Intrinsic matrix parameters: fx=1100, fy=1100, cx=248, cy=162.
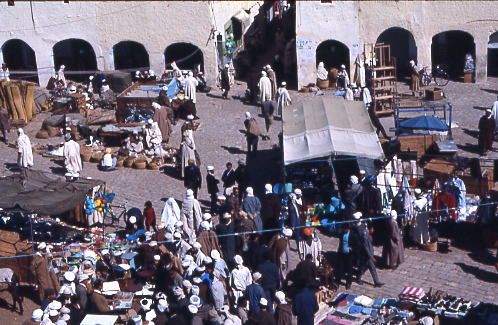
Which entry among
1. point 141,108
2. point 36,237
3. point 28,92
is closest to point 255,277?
point 36,237

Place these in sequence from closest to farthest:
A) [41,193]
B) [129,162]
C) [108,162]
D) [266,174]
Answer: [41,193], [266,174], [108,162], [129,162]

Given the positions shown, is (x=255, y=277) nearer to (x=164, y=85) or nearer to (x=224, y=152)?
(x=224, y=152)

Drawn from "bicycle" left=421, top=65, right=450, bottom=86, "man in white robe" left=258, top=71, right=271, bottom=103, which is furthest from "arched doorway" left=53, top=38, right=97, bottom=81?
"bicycle" left=421, top=65, right=450, bottom=86

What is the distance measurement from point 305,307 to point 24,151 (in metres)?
11.4

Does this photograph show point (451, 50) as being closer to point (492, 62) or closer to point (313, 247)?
point (492, 62)

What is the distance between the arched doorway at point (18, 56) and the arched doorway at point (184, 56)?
14.7 ft

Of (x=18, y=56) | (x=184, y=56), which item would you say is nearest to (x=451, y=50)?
(x=184, y=56)

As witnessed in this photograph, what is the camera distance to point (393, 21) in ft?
111

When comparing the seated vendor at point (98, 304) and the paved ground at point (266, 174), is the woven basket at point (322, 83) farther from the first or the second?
the seated vendor at point (98, 304)

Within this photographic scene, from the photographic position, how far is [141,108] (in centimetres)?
3042

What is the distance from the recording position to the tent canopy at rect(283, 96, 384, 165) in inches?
920

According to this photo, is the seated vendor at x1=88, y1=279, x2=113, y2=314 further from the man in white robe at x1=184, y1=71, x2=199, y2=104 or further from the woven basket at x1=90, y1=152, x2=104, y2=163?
the man in white robe at x1=184, y1=71, x2=199, y2=104

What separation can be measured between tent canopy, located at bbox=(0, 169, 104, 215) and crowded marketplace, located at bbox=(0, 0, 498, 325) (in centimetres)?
7

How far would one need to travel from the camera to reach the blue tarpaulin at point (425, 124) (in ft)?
84.9
